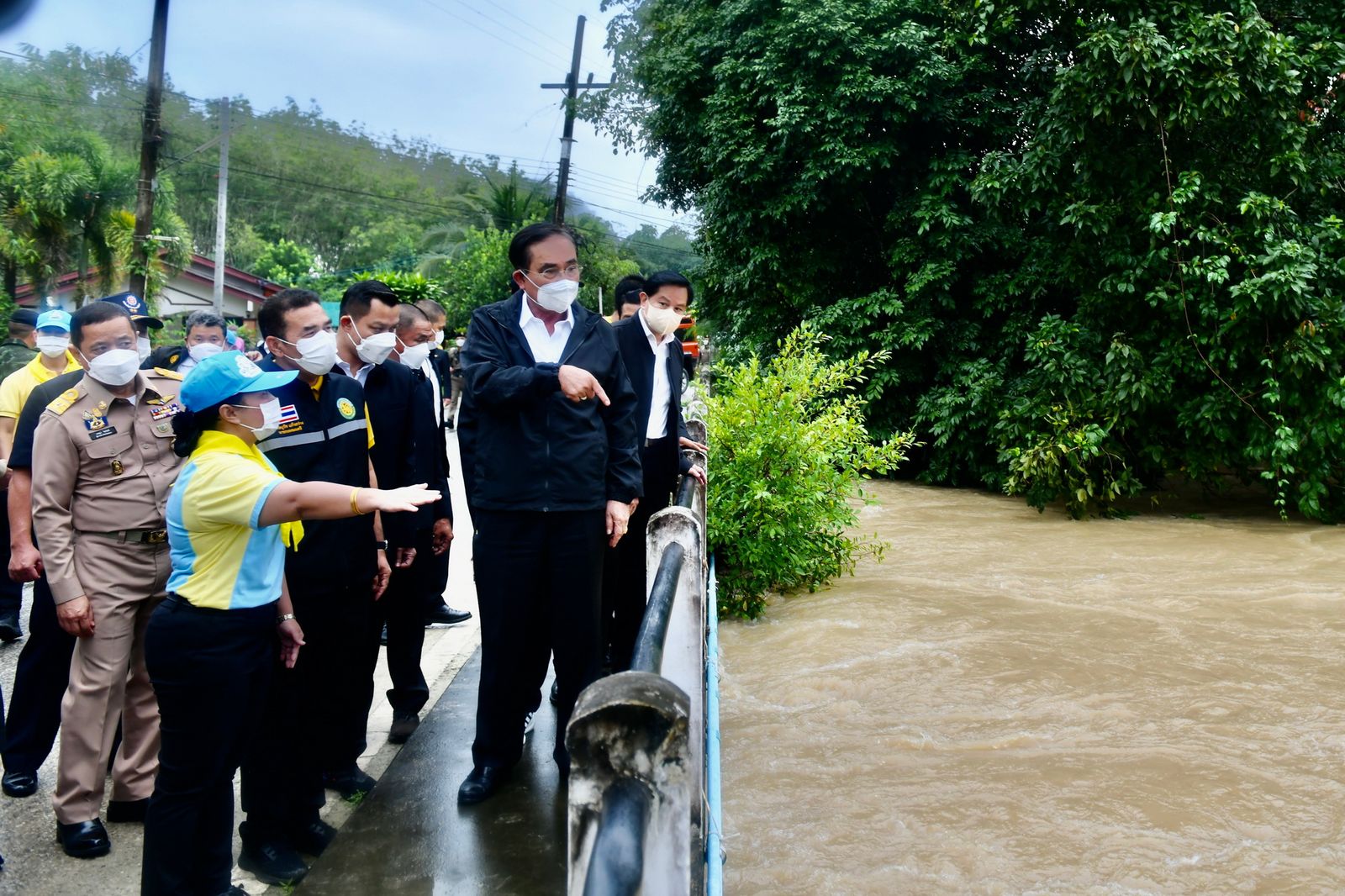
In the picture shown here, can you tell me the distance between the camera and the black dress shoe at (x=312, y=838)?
3475 millimetres

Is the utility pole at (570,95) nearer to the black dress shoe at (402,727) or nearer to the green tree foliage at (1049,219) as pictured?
the green tree foliage at (1049,219)

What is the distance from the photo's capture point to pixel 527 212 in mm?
41812

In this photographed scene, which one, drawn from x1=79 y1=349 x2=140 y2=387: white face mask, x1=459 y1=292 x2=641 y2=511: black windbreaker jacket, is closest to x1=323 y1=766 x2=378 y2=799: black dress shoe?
x1=459 y1=292 x2=641 y2=511: black windbreaker jacket

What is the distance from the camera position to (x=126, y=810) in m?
3.83

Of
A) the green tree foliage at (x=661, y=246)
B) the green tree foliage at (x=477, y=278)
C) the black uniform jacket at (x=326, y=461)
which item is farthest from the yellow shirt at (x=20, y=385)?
the green tree foliage at (x=661, y=246)

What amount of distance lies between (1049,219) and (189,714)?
1192 cm

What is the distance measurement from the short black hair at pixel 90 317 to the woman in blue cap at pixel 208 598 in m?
1.25

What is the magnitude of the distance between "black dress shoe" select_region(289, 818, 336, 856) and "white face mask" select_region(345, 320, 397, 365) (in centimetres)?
181

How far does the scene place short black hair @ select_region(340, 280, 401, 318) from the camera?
426 centimetres

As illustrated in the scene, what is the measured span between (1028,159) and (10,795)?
430 inches

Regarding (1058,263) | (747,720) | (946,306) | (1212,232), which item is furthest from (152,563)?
(946,306)

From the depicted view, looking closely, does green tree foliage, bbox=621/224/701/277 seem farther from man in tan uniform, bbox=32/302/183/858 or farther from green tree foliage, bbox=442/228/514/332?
man in tan uniform, bbox=32/302/183/858

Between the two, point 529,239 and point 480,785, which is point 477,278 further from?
point 480,785

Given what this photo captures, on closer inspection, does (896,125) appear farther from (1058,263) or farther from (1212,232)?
(1212,232)
